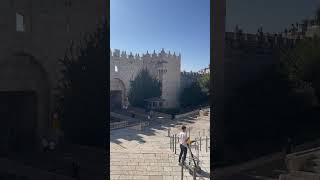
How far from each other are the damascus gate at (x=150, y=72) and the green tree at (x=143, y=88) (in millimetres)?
515

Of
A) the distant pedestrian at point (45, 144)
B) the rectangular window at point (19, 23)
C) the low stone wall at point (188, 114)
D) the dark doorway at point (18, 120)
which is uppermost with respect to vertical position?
the rectangular window at point (19, 23)

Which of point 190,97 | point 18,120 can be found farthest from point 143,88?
point 18,120

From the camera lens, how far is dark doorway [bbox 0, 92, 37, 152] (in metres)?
4.98

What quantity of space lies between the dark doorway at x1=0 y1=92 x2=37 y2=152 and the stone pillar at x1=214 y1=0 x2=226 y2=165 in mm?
2894

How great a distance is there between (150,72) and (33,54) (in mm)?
24835

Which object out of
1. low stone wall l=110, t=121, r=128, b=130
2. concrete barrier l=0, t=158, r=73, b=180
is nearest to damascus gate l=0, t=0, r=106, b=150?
concrete barrier l=0, t=158, r=73, b=180

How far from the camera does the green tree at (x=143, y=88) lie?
90.7 feet

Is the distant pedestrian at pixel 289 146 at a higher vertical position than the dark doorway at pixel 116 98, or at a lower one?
higher

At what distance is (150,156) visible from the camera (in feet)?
34.3

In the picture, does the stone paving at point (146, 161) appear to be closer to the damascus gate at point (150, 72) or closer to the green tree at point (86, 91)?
the green tree at point (86, 91)

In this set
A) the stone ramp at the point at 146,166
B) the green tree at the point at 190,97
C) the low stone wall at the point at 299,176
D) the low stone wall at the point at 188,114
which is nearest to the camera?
the low stone wall at the point at 299,176

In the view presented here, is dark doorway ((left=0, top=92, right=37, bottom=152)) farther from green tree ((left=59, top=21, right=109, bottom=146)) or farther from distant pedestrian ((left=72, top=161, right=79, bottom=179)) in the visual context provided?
distant pedestrian ((left=72, top=161, right=79, bottom=179))

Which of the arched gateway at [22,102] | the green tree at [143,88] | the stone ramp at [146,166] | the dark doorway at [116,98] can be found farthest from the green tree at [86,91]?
the dark doorway at [116,98]

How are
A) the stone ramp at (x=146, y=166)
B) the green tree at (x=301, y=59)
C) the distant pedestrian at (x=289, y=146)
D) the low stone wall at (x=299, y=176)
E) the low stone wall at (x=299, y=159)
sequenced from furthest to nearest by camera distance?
1. the stone ramp at (x=146, y=166)
2. the distant pedestrian at (x=289, y=146)
3. the green tree at (x=301, y=59)
4. the low stone wall at (x=299, y=159)
5. the low stone wall at (x=299, y=176)
